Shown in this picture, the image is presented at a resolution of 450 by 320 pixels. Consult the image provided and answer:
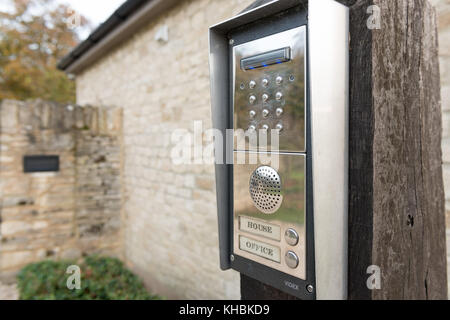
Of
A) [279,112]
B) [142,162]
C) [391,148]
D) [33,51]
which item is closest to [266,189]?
[279,112]

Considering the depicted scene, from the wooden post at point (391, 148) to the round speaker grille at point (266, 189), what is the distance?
221 millimetres

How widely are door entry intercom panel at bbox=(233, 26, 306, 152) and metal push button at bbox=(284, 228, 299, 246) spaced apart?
0.81ft

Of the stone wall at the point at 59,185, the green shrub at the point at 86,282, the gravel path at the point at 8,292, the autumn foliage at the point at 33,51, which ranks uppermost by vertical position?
the autumn foliage at the point at 33,51

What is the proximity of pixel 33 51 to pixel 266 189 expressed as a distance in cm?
1169

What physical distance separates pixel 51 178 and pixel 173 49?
2.60 meters

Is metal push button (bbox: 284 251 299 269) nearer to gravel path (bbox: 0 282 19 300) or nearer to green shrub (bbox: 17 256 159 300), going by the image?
green shrub (bbox: 17 256 159 300)

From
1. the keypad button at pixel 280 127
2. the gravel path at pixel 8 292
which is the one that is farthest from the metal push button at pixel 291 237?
the gravel path at pixel 8 292

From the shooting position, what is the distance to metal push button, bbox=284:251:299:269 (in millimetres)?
976

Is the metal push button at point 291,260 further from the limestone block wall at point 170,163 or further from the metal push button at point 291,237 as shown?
the limestone block wall at point 170,163

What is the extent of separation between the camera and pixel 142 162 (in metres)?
4.61

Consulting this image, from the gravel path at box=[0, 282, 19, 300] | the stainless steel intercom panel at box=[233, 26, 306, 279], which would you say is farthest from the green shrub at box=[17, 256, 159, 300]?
the stainless steel intercom panel at box=[233, 26, 306, 279]

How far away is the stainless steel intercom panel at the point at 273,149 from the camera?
93 centimetres
